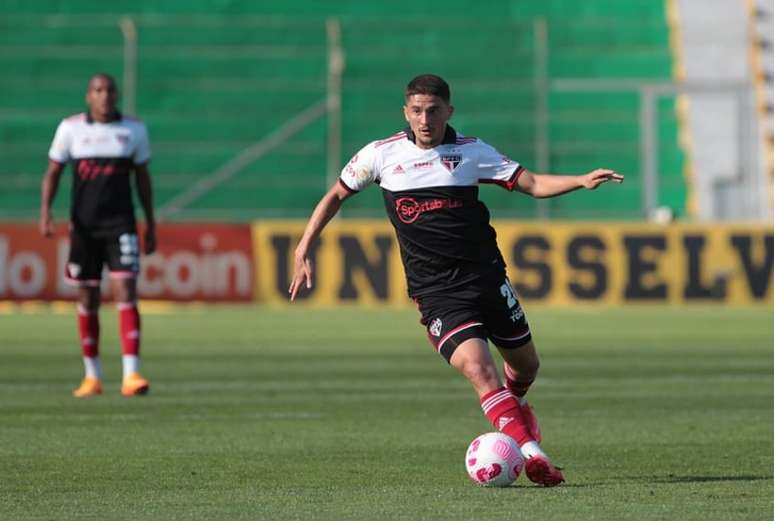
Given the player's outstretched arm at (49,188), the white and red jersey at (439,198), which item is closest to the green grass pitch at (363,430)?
the white and red jersey at (439,198)

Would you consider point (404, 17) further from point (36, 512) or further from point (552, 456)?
point (36, 512)

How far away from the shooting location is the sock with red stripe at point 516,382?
8252mm

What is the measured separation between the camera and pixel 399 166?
7902 mm

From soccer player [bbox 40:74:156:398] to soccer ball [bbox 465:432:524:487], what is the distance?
527cm

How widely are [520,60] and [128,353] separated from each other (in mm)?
17940

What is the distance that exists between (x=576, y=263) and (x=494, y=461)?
1637 centimetres

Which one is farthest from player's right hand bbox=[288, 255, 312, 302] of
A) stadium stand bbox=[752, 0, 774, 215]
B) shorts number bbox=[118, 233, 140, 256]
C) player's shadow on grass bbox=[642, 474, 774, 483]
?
stadium stand bbox=[752, 0, 774, 215]

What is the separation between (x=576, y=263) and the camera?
2347cm

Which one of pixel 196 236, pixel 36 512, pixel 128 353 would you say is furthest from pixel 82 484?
pixel 196 236

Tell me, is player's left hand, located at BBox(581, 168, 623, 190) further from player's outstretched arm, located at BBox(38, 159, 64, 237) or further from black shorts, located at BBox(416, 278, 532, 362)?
player's outstretched arm, located at BBox(38, 159, 64, 237)

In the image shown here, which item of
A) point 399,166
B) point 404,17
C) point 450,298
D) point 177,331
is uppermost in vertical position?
point 404,17

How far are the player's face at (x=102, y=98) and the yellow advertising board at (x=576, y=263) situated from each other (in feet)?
36.1

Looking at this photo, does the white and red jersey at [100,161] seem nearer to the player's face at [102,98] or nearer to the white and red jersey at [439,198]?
the player's face at [102,98]

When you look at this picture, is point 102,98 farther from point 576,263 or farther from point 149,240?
point 576,263
